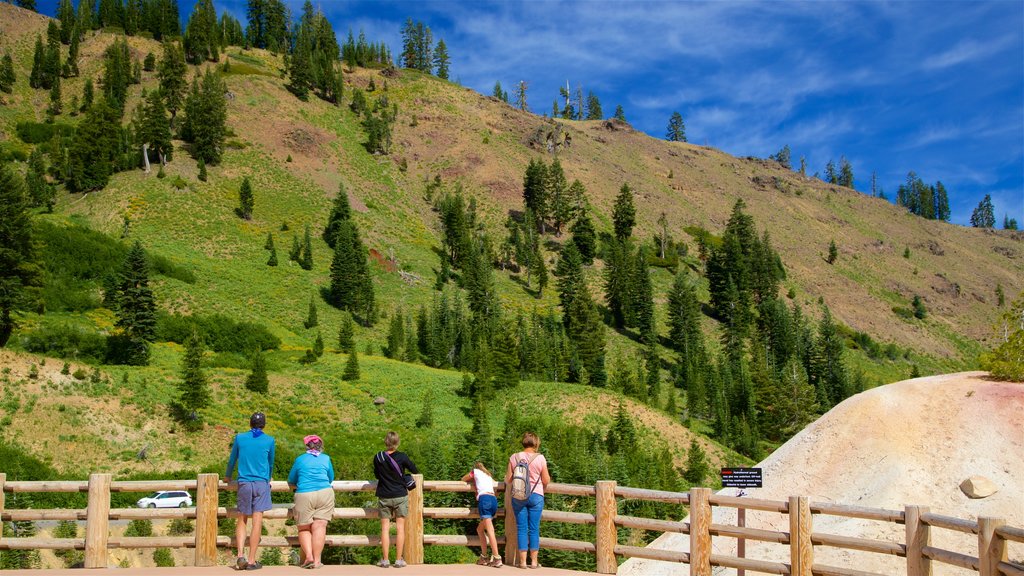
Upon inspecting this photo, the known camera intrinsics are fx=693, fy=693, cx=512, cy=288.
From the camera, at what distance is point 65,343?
53375 mm

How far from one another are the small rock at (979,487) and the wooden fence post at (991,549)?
8.40 meters

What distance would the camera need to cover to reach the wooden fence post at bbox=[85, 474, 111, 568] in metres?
11.4

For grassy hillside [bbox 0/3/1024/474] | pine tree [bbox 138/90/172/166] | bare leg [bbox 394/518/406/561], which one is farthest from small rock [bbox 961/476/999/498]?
pine tree [bbox 138/90/172/166]

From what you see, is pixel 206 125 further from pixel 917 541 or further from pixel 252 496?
pixel 917 541

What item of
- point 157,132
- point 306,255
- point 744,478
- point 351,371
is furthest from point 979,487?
point 157,132

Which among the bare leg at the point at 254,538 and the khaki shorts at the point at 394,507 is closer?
the bare leg at the point at 254,538

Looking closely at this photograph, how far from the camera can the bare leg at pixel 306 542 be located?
1117 cm

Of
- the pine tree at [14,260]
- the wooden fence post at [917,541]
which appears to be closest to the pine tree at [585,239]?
the pine tree at [14,260]

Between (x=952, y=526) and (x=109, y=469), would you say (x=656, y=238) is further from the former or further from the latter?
(x=952, y=526)

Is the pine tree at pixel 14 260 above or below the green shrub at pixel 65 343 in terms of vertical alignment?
above

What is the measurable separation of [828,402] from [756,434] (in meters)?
21.9

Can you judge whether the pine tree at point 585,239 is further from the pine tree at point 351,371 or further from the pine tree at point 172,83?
the pine tree at point 172,83

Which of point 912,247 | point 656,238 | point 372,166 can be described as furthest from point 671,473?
point 912,247

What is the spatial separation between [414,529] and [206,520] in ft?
11.4
